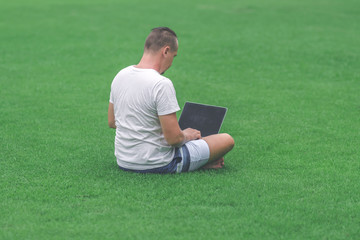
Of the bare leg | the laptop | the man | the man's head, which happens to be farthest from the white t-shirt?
the laptop

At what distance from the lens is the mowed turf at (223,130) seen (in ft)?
14.6

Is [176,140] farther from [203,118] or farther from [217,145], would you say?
[203,118]

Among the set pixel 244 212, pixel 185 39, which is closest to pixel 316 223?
pixel 244 212

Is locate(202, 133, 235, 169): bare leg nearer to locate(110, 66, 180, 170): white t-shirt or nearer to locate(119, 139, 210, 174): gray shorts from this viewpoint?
locate(119, 139, 210, 174): gray shorts

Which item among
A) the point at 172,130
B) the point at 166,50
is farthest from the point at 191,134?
the point at 166,50

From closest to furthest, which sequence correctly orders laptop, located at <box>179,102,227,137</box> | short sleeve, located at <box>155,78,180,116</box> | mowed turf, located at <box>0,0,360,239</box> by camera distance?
mowed turf, located at <box>0,0,360,239</box>, short sleeve, located at <box>155,78,180,116</box>, laptop, located at <box>179,102,227,137</box>

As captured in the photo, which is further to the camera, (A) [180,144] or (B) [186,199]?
(A) [180,144]

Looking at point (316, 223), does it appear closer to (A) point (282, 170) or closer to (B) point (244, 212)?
(B) point (244, 212)

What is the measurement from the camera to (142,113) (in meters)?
5.28

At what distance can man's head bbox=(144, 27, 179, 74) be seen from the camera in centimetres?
522

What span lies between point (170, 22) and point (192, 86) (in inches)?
263

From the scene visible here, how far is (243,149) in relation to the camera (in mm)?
6461

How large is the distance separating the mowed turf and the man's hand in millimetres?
334

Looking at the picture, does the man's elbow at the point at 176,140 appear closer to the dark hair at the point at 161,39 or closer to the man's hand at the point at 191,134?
the man's hand at the point at 191,134
